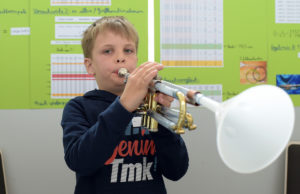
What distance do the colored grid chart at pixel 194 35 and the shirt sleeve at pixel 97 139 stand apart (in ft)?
3.06

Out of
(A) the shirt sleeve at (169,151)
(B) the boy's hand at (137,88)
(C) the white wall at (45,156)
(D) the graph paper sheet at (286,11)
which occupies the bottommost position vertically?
(C) the white wall at (45,156)

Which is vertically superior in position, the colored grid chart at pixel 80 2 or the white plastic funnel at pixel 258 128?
the colored grid chart at pixel 80 2

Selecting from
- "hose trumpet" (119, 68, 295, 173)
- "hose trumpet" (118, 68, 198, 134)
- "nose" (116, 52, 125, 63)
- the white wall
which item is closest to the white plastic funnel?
"hose trumpet" (119, 68, 295, 173)

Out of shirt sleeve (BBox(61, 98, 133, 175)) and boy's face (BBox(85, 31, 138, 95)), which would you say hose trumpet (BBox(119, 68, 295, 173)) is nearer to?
shirt sleeve (BBox(61, 98, 133, 175))

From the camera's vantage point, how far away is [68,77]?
1641mm

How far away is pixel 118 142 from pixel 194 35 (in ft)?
3.33

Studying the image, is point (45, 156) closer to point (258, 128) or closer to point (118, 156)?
point (118, 156)

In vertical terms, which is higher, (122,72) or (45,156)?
(122,72)

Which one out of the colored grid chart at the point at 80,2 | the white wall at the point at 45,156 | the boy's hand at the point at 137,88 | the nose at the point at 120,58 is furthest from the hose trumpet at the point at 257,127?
the colored grid chart at the point at 80,2

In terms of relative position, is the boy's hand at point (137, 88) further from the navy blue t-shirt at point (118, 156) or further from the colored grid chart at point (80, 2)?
the colored grid chart at point (80, 2)

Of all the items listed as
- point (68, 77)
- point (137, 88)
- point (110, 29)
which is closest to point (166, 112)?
point (137, 88)

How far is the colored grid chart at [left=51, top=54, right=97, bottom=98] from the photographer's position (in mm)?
1627

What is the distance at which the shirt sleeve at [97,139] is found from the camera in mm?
731

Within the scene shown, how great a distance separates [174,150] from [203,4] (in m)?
1.03
